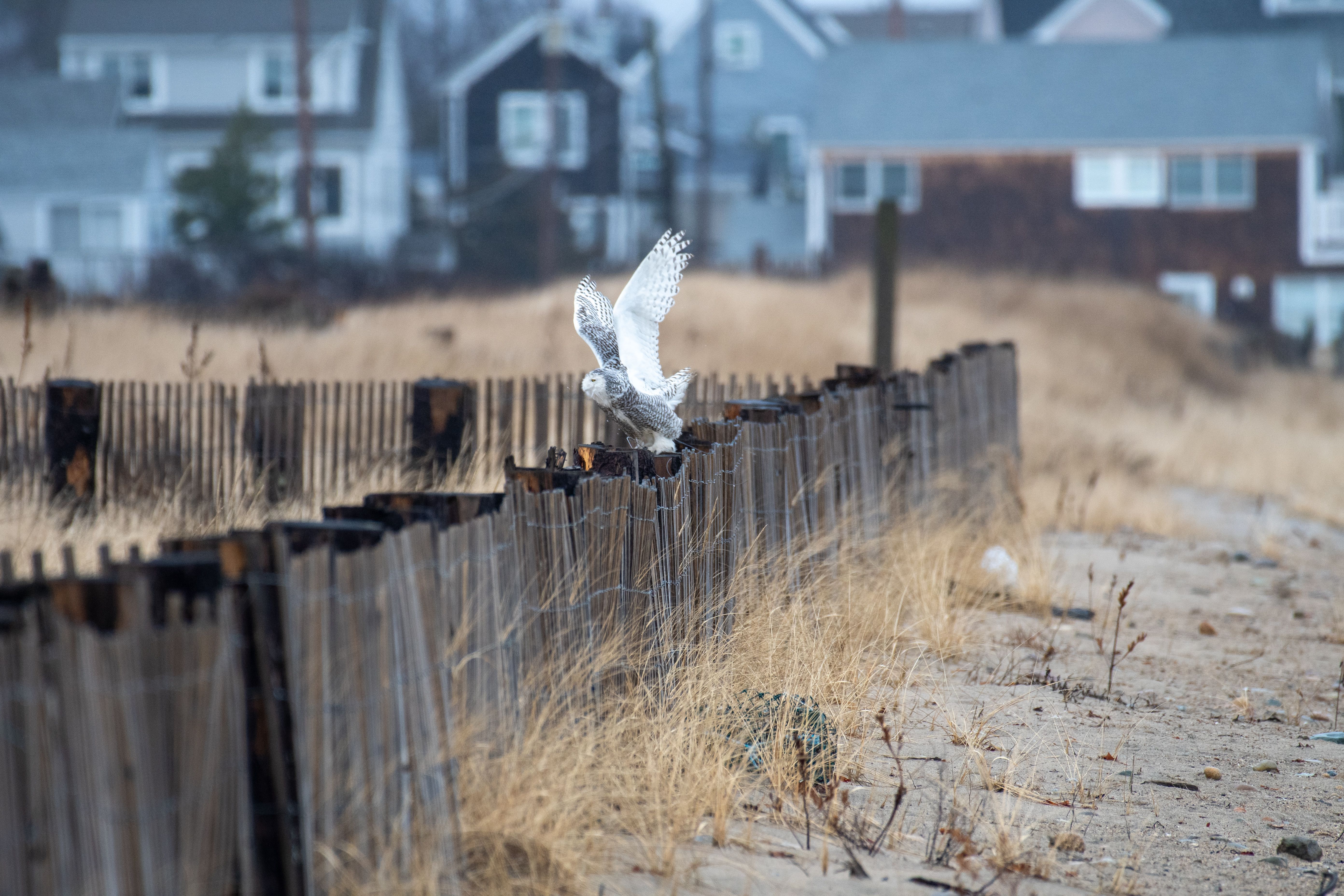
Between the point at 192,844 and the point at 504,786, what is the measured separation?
89 cm

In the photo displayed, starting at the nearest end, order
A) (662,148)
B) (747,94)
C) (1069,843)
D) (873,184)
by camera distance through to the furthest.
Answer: (1069,843)
(873,184)
(662,148)
(747,94)

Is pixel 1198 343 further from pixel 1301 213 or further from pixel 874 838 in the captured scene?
pixel 874 838

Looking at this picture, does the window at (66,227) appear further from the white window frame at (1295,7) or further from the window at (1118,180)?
the white window frame at (1295,7)

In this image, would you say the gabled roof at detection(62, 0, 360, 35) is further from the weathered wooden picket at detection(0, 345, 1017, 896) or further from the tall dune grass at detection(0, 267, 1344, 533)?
the weathered wooden picket at detection(0, 345, 1017, 896)

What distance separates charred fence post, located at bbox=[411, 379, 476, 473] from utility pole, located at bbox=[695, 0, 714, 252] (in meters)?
28.5

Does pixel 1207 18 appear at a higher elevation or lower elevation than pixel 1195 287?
higher

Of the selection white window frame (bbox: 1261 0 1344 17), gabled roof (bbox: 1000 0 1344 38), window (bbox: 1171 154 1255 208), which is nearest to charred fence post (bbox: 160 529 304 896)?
window (bbox: 1171 154 1255 208)

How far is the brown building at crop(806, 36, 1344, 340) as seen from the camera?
29359 millimetres

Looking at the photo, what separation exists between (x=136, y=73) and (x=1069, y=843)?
38.0 meters

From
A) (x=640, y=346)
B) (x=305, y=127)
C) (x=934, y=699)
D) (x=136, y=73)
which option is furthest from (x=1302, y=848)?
(x=136, y=73)

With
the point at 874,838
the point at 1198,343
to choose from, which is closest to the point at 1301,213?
the point at 1198,343

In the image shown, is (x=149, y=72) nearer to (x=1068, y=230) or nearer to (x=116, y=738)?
(x=1068, y=230)

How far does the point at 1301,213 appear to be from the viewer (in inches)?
1150

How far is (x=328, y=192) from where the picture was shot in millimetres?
36062
